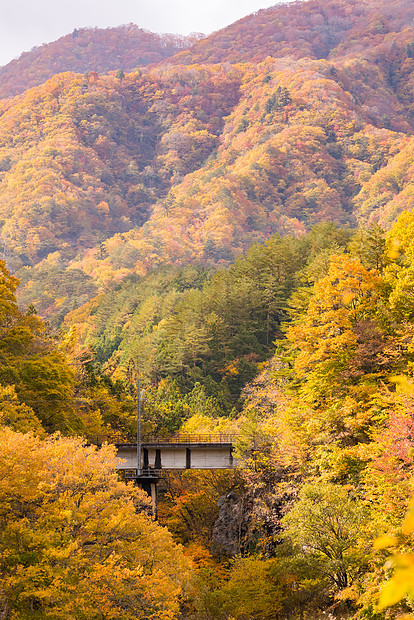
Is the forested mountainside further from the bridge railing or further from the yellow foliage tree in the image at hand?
the bridge railing

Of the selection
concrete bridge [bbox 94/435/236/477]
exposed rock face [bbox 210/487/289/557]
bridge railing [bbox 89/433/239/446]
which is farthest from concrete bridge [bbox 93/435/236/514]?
exposed rock face [bbox 210/487/289/557]

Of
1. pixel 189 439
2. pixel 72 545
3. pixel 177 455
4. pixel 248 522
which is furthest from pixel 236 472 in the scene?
pixel 72 545

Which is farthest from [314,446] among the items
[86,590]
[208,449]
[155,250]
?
[155,250]

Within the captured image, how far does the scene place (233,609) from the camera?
29.0 meters

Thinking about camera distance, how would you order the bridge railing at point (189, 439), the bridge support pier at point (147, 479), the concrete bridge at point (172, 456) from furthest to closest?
the bridge railing at point (189, 439)
the concrete bridge at point (172, 456)
the bridge support pier at point (147, 479)

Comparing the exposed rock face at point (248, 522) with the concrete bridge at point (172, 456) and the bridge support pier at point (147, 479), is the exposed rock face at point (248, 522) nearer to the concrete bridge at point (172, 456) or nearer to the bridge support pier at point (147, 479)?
the concrete bridge at point (172, 456)

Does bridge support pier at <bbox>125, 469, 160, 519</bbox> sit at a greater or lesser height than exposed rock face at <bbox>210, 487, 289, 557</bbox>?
greater

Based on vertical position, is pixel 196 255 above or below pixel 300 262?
above

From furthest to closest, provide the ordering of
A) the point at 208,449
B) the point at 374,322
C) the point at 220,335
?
the point at 220,335 → the point at 208,449 → the point at 374,322

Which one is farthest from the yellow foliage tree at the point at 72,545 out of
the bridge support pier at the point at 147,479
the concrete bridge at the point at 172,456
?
the concrete bridge at the point at 172,456

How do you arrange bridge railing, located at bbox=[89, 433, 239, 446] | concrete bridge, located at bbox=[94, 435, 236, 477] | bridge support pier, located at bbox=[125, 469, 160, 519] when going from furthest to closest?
bridge railing, located at bbox=[89, 433, 239, 446]
concrete bridge, located at bbox=[94, 435, 236, 477]
bridge support pier, located at bbox=[125, 469, 160, 519]

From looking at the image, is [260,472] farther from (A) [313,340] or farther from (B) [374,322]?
(B) [374,322]

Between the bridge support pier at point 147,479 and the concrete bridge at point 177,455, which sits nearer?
the bridge support pier at point 147,479

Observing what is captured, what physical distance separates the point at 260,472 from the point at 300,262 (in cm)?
4304
